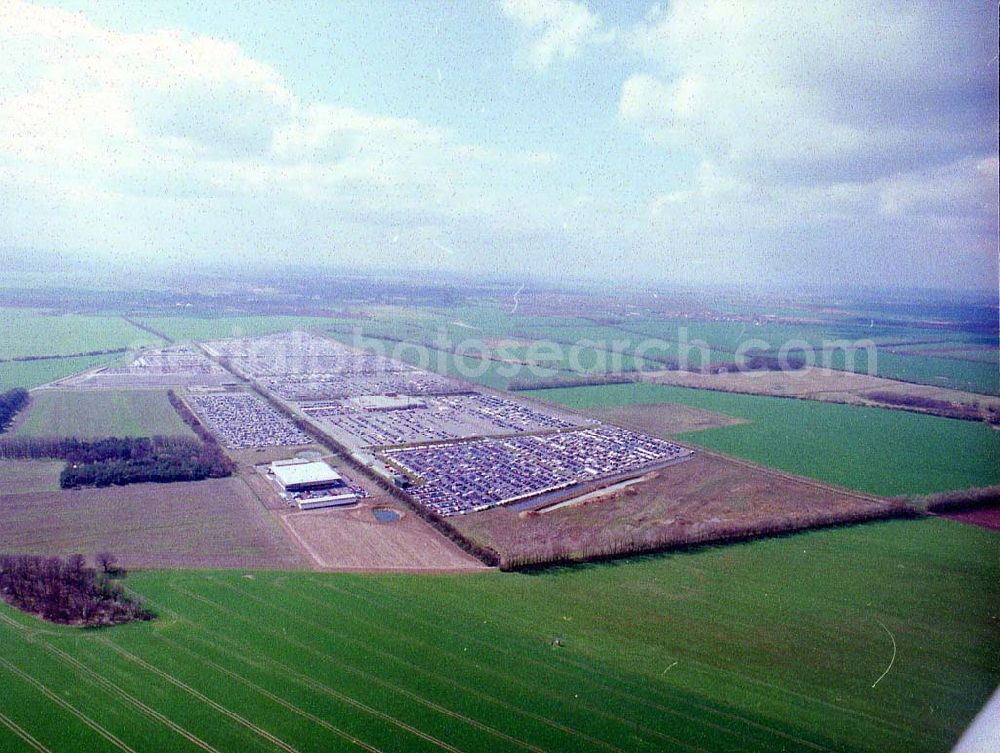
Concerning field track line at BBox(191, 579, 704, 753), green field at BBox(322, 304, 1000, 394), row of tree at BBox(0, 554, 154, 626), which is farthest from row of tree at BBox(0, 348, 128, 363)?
field track line at BBox(191, 579, 704, 753)

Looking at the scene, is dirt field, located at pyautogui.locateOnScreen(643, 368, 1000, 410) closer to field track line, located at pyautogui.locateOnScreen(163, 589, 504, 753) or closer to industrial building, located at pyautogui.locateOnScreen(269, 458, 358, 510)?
industrial building, located at pyautogui.locateOnScreen(269, 458, 358, 510)

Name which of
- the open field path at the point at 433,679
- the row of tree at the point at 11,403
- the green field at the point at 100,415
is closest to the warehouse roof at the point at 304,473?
the green field at the point at 100,415

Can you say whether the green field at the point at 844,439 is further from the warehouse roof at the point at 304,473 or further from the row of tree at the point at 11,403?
the row of tree at the point at 11,403

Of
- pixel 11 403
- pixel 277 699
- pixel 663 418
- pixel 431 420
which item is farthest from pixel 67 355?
pixel 277 699

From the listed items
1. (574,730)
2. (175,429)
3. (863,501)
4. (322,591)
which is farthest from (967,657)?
(175,429)

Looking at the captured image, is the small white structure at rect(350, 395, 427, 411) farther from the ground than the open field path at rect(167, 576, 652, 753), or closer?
farther from the ground
